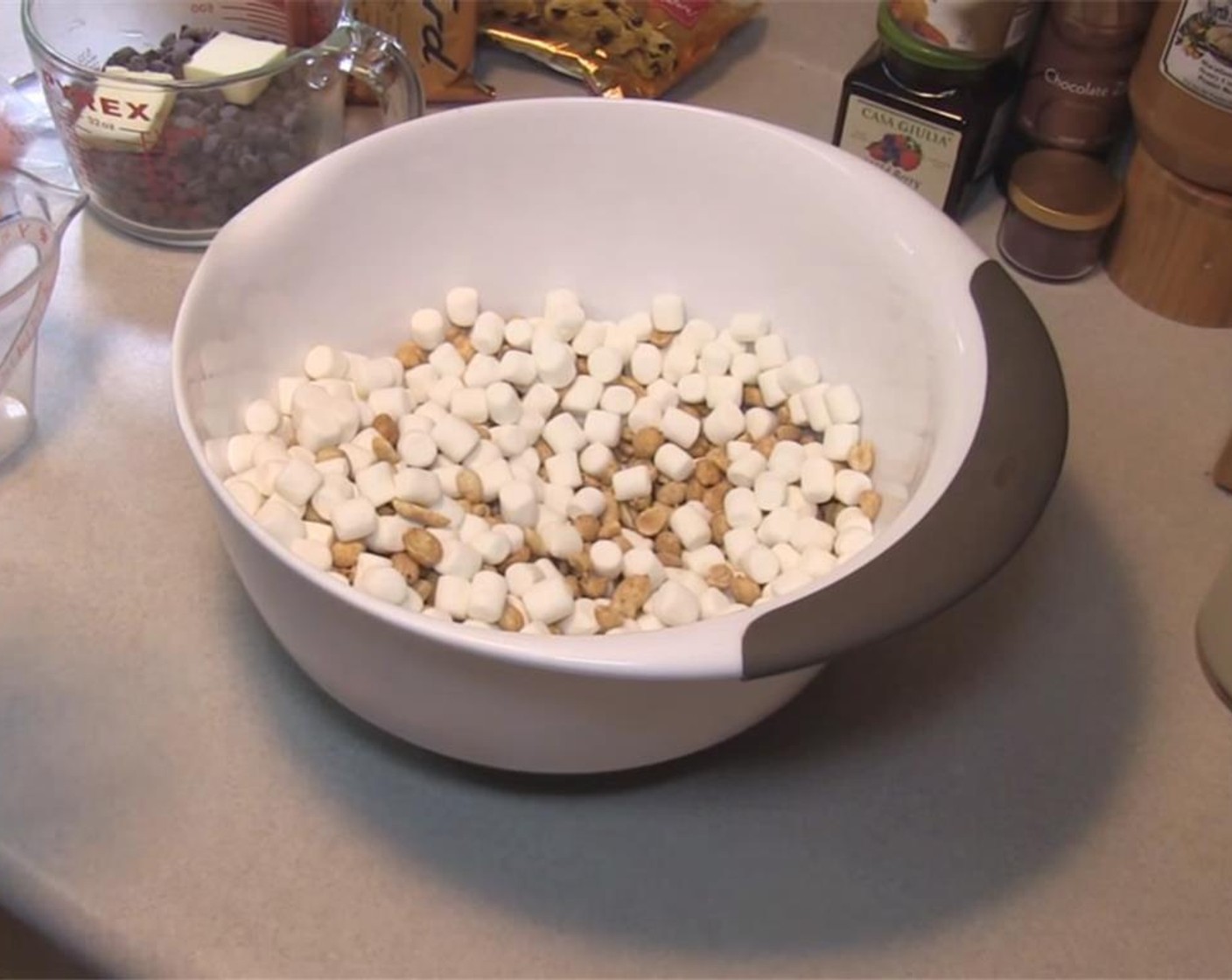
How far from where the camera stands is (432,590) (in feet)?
2.29

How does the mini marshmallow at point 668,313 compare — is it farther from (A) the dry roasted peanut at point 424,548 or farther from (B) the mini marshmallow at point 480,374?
(A) the dry roasted peanut at point 424,548

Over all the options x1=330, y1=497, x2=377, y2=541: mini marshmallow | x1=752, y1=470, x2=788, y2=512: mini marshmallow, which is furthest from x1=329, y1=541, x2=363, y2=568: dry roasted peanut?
x1=752, y1=470, x2=788, y2=512: mini marshmallow

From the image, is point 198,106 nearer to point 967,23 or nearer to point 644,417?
point 644,417

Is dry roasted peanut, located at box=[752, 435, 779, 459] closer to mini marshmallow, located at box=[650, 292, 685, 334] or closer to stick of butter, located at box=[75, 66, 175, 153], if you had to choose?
mini marshmallow, located at box=[650, 292, 685, 334]

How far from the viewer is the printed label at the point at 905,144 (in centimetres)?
92

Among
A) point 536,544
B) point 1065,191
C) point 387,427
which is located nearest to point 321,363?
point 387,427

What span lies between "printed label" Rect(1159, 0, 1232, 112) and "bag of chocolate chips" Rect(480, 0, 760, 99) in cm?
33

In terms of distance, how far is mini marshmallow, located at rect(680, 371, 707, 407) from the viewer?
0.83 metres

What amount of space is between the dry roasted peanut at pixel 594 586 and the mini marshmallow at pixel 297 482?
139mm

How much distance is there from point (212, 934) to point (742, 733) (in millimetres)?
256

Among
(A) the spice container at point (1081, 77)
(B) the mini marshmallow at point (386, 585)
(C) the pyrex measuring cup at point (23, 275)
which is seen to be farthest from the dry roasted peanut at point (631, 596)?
(A) the spice container at point (1081, 77)

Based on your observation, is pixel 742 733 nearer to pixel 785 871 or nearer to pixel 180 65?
pixel 785 871

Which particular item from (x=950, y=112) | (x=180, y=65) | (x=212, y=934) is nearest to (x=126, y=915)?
(x=212, y=934)

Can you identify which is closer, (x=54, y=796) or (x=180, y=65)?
(x=54, y=796)
